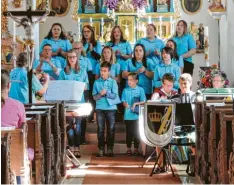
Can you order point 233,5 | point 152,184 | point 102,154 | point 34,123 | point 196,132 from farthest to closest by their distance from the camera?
point 233,5
point 102,154
point 196,132
point 152,184
point 34,123

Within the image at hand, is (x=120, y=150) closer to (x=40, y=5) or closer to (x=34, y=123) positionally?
(x=34, y=123)

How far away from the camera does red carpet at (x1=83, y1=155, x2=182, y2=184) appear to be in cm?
786

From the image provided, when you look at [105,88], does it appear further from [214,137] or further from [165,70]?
[214,137]

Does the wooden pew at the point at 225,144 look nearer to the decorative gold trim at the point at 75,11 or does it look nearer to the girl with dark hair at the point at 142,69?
the girl with dark hair at the point at 142,69

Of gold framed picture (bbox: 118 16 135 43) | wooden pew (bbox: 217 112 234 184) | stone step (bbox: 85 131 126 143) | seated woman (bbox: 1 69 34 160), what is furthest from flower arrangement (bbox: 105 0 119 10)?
seated woman (bbox: 1 69 34 160)

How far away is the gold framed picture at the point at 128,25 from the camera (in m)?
17.5

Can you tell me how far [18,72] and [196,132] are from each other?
2.74m

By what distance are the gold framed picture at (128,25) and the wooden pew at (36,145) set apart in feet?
36.9

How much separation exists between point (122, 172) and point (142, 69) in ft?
8.25

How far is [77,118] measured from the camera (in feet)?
32.2

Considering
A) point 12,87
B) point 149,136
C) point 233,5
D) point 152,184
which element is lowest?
point 152,184

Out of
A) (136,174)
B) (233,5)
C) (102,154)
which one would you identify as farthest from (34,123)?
(233,5)

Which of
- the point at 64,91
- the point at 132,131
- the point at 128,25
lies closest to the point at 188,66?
the point at 132,131

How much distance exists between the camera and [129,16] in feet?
57.9
